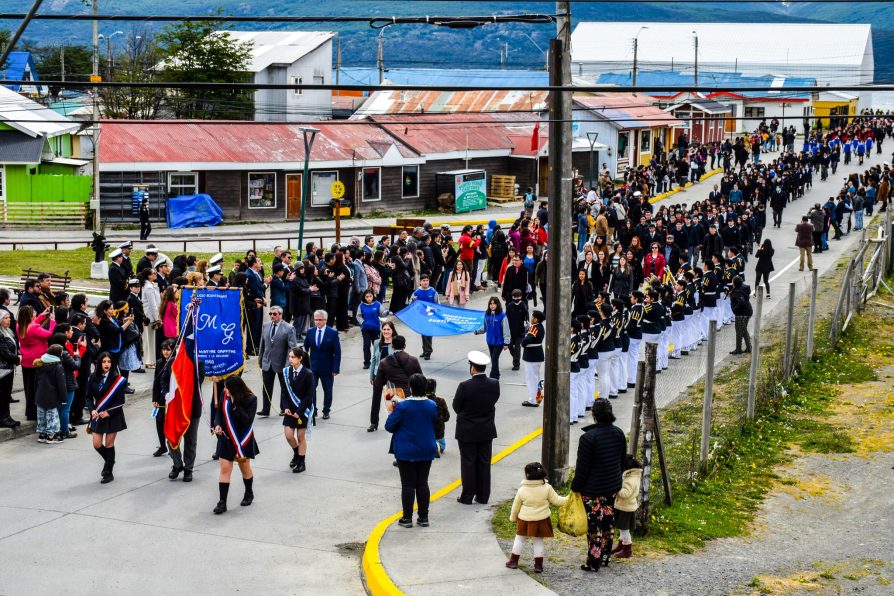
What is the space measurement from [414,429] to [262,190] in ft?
126

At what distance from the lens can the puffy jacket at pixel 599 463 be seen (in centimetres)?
1145

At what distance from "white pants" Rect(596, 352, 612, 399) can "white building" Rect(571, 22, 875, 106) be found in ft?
381

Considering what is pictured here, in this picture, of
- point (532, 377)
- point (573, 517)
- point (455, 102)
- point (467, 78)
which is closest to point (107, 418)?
point (573, 517)

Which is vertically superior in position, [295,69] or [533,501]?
[295,69]

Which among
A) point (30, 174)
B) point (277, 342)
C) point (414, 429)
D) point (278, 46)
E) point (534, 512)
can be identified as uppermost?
point (278, 46)

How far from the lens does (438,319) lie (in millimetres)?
21125

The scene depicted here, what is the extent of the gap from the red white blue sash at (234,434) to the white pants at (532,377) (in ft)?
20.3

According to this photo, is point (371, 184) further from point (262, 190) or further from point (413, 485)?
point (413, 485)

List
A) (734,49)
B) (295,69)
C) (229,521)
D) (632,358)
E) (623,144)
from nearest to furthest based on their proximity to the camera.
→ (229,521), (632,358), (623,144), (295,69), (734,49)

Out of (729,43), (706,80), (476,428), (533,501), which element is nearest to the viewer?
(533,501)

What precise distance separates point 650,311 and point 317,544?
9.51 m

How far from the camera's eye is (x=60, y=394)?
52.4ft

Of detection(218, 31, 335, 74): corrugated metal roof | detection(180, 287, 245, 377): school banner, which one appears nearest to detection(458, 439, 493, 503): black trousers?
detection(180, 287, 245, 377): school banner

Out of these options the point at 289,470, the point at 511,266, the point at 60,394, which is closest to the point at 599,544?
the point at 289,470
